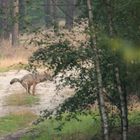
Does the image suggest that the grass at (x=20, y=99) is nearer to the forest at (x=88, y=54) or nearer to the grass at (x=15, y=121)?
the grass at (x=15, y=121)

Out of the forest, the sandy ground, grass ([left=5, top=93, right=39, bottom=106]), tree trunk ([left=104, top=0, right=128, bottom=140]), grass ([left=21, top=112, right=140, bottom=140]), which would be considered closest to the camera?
the forest

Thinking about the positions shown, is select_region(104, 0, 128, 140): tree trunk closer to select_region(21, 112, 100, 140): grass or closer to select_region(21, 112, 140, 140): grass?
select_region(21, 112, 140, 140): grass

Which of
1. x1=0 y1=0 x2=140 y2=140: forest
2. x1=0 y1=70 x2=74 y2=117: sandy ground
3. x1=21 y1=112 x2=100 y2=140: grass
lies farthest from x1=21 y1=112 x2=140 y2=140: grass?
x1=0 y1=70 x2=74 y2=117: sandy ground

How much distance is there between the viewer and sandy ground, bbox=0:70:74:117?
17.6 m

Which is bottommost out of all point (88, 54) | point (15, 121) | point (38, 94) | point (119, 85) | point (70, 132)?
point (70, 132)

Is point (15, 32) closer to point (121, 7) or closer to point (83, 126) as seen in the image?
point (83, 126)

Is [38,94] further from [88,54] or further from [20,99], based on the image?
[88,54]

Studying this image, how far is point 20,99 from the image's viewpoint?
19.1 m

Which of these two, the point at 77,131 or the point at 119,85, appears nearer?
the point at 119,85

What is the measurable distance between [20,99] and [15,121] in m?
3.38

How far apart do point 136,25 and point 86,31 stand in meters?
0.92

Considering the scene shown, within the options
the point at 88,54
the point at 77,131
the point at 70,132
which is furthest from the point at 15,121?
the point at 88,54

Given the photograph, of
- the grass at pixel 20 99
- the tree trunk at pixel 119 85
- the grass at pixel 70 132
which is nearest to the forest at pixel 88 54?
the tree trunk at pixel 119 85

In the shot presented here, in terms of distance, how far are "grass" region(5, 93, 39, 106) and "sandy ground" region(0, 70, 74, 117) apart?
0.18 meters
